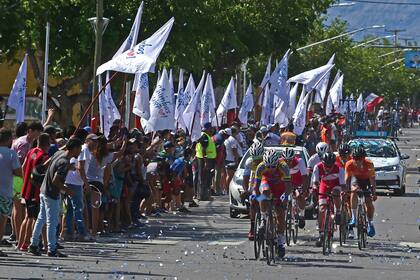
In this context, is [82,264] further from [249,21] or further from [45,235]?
[249,21]

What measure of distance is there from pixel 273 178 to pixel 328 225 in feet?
5.78

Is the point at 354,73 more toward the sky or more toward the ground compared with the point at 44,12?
more toward the sky

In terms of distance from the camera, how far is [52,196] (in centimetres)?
1872

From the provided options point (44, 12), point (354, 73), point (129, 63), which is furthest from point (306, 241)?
point (354, 73)

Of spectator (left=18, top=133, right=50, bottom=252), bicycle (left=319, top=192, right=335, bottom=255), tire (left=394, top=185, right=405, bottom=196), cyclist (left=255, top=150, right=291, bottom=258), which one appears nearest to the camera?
cyclist (left=255, top=150, right=291, bottom=258)

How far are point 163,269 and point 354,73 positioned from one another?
7612 cm

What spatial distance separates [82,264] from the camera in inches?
703

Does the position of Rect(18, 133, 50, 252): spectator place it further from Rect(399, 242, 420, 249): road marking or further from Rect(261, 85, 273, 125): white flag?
Rect(261, 85, 273, 125): white flag

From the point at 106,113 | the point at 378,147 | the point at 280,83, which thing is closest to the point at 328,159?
the point at 106,113

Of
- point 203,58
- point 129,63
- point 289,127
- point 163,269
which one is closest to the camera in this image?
point 163,269

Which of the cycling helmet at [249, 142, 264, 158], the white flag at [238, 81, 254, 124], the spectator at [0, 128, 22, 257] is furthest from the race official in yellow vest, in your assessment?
the spectator at [0, 128, 22, 257]

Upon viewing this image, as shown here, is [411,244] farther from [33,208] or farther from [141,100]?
[141,100]

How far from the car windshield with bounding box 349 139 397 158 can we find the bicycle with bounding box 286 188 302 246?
1499cm

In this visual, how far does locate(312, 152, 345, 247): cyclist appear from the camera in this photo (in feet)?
69.1
